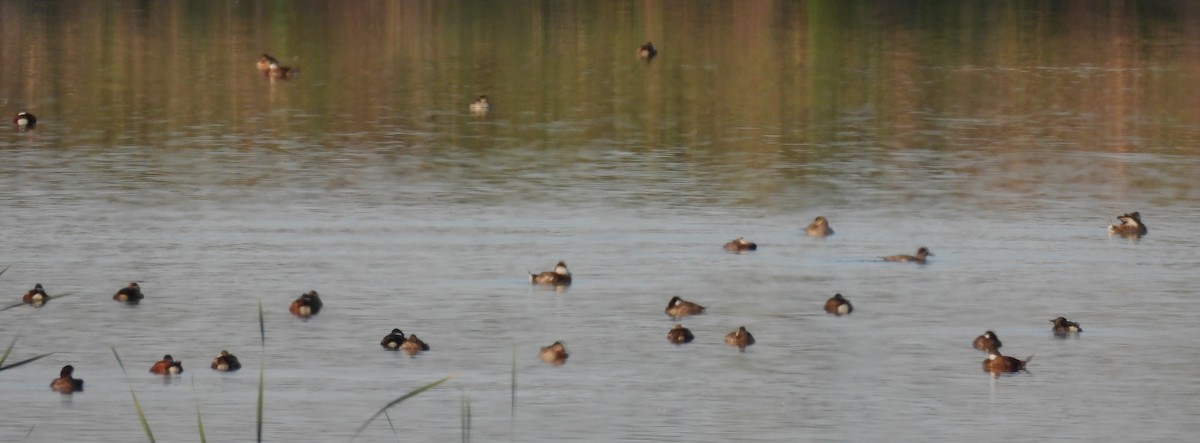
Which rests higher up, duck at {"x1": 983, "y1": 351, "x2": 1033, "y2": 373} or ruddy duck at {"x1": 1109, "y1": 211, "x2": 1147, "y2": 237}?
ruddy duck at {"x1": 1109, "y1": 211, "x2": 1147, "y2": 237}

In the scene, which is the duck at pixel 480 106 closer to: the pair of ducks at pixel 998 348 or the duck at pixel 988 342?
the pair of ducks at pixel 998 348

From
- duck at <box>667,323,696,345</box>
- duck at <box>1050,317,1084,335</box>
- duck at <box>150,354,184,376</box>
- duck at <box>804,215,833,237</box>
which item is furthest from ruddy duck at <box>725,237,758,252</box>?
duck at <box>150,354,184,376</box>

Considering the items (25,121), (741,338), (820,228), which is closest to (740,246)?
(820,228)

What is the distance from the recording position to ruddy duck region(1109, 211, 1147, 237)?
24.4 metres

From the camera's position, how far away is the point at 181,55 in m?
48.9

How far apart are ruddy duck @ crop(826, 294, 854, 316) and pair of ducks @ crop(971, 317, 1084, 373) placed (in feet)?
4.62

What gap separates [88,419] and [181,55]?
1335 inches

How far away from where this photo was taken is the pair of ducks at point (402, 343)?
17.9 metres

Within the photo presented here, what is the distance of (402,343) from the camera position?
18.0 metres

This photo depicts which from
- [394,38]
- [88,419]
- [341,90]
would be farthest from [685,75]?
[88,419]

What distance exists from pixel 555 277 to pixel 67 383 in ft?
18.4

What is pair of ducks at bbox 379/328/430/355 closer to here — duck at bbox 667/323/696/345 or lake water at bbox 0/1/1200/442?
lake water at bbox 0/1/1200/442

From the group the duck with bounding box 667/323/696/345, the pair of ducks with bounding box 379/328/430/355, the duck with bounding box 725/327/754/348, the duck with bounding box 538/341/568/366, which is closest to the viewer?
the duck with bounding box 538/341/568/366

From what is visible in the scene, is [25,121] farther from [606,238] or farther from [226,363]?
[226,363]
